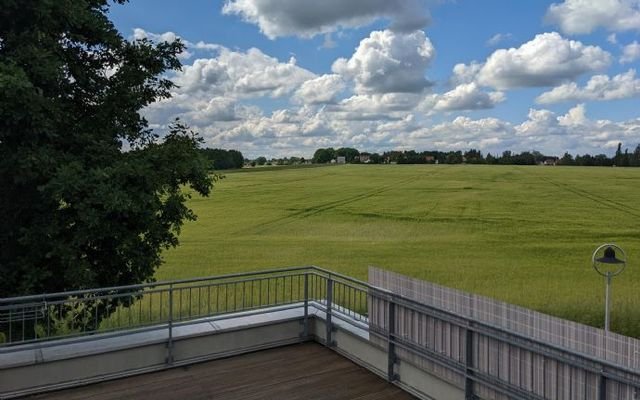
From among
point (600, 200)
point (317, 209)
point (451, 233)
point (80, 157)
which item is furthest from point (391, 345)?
point (600, 200)

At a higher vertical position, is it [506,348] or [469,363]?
[506,348]

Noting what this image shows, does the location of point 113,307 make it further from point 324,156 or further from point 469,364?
point 324,156

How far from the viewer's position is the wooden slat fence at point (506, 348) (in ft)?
13.4

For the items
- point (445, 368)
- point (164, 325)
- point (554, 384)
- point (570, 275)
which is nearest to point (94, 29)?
point (164, 325)

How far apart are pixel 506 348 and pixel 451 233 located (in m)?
30.4

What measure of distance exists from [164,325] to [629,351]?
18.3ft

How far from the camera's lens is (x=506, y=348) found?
4.92m

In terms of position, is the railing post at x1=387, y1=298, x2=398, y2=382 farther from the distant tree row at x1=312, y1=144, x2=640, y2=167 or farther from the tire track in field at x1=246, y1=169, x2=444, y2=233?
the distant tree row at x1=312, y1=144, x2=640, y2=167

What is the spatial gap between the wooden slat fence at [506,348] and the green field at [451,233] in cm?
1272

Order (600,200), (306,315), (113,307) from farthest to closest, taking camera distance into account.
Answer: (600,200), (113,307), (306,315)

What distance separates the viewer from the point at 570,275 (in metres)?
23.6

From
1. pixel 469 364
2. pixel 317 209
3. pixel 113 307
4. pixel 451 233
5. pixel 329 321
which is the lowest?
pixel 451 233

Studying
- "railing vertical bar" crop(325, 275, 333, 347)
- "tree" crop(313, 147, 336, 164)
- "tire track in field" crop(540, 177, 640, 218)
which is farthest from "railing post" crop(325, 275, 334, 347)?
"tree" crop(313, 147, 336, 164)

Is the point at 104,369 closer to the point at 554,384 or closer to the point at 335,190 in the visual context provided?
the point at 554,384
